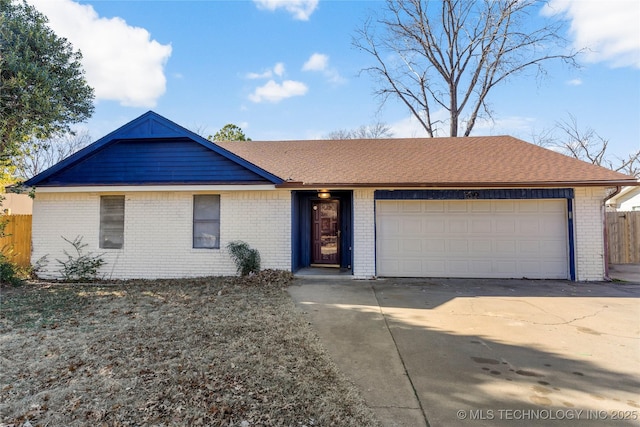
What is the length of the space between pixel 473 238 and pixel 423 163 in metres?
2.68

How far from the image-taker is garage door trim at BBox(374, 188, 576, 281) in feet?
27.3

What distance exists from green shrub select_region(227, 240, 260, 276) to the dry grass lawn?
2.23 metres

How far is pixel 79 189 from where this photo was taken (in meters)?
8.76

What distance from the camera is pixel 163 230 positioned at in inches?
352

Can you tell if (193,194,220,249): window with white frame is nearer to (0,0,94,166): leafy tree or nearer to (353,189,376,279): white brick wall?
(353,189,376,279): white brick wall

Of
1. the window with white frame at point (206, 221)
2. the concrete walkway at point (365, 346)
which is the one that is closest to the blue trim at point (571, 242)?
the concrete walkway at point (365, 346)

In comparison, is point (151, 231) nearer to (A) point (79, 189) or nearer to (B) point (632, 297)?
(A) point (79, 189)

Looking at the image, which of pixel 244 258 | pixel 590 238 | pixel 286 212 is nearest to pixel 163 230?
pixel 244 258

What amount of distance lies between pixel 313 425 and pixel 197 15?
452 inches

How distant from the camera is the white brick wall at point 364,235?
861cm

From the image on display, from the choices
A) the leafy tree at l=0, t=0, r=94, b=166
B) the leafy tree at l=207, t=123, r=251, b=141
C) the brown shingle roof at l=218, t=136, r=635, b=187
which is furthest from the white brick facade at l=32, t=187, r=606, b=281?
the leafy tree at l=207, t=123, r=251, b=141

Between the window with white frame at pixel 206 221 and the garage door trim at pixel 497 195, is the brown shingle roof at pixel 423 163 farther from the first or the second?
the window with white frame at pixel 206 221

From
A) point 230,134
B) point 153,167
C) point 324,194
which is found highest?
point 230,134

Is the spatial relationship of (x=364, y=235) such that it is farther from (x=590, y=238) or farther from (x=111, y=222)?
(x=111, y=222)
